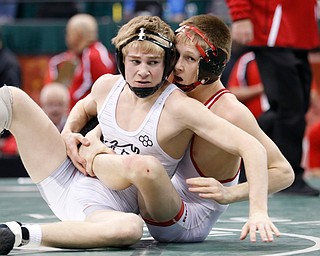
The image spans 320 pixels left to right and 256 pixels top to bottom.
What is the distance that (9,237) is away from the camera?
3533 mm

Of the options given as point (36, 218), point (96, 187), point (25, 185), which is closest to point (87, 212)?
point (96, 187)

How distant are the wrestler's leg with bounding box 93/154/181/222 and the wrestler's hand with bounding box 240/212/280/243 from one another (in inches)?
16.0

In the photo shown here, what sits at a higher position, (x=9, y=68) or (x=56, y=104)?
(x=9, y=68)

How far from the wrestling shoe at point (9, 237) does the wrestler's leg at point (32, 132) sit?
0.59 m

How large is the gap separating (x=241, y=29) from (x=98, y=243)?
110 inches

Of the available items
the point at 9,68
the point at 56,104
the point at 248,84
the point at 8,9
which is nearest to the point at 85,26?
the point at 9,68

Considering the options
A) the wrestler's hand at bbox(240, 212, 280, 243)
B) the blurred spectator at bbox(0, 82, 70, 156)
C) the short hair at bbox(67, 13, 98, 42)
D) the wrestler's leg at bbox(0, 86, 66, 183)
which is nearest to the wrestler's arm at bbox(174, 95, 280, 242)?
the wrestler's hand at bbox(240, 212, 280, 243)

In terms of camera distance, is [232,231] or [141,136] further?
[232,231]

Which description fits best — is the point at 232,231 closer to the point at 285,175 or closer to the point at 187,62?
the point at 285,175

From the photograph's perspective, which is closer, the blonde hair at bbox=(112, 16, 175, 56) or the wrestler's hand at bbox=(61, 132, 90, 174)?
the blonde hair at bbox=(112, 16, 175, 56)

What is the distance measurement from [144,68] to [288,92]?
2585 mm

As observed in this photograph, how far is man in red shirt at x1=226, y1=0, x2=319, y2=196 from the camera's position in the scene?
6.37 metres

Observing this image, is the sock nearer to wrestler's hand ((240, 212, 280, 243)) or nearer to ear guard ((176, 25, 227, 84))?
wrestler's hand ((240, 212, 280, 243))

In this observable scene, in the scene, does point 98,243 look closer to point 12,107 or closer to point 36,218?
point 12,107
